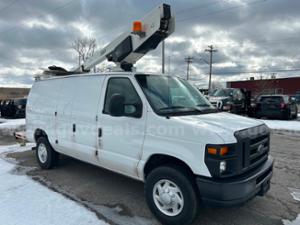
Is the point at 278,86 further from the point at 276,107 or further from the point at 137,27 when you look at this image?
the point at 137,27

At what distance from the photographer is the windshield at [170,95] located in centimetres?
353

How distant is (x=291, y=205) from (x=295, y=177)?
58.1 inches

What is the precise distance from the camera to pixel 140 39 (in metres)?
4.85

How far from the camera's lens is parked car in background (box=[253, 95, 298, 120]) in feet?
49.4

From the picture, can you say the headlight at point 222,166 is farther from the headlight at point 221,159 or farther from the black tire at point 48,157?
the black tire at point 48,157

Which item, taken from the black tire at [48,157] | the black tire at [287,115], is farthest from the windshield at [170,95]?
the black tire at [287,115]

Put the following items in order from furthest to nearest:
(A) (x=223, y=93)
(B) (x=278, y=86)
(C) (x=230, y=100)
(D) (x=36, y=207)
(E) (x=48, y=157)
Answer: (B) (x=278, y=86) → (A) (x=223, y=93) → (C) (x=230, y=100) → (E) (x=48, y=157) → (D) (x=36, y=207)

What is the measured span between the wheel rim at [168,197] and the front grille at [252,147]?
2.77 feet

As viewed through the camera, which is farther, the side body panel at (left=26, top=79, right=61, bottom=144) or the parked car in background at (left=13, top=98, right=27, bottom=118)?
the parked car in background at (left=13, top=98, right=27, bottom=118)

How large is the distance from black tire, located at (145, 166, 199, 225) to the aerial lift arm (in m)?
2.50

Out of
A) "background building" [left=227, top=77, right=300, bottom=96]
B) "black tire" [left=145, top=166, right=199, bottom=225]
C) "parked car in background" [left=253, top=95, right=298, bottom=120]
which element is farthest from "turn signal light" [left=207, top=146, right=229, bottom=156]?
"background building" [left=227, top=77, right=300, bottom=96]

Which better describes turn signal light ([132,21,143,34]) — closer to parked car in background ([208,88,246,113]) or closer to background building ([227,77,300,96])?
parked car in background ([208,88,246,113])

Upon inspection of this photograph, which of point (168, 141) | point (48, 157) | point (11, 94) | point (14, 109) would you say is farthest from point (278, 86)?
point (168, 141)

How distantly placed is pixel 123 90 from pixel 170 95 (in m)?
0.74
